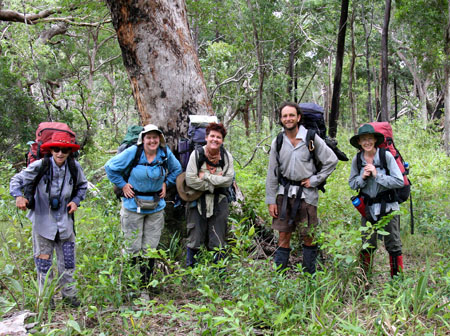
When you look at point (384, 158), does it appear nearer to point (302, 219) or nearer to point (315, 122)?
point (315, 122)

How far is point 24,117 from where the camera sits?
11.9m

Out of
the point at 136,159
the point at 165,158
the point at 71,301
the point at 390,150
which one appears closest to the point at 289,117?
the point at 390,150

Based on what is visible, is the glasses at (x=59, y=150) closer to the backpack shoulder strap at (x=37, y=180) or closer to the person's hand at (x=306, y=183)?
the backpack shoulder strap at (x=37, y=180)

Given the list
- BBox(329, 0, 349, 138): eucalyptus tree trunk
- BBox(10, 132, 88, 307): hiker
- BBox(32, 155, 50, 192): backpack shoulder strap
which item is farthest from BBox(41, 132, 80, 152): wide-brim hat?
BBox(329, 0, 349, 138): eucalyptus tree trunk

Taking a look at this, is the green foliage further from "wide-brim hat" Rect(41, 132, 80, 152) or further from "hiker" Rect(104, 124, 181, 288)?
"hiker" Rect(104, 124, 181, 288)

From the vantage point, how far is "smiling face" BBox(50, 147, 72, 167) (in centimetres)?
393

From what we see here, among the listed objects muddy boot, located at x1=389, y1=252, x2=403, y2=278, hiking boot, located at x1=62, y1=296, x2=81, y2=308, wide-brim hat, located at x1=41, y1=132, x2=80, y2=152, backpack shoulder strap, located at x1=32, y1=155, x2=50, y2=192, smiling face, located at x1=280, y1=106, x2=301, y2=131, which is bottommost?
hiking boot, located at x1=62, y1=296, x2=81, y2=308

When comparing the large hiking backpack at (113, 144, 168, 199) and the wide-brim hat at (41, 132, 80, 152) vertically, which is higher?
the wide-brim hat at (41, 132, 80, 152)

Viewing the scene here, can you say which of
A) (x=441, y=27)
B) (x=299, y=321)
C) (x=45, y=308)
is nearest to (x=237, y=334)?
(x=299, y=321)

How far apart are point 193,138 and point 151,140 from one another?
0.68 m

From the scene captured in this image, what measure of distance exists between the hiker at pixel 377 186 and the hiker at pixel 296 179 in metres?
0.38

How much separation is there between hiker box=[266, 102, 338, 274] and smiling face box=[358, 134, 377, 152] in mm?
384

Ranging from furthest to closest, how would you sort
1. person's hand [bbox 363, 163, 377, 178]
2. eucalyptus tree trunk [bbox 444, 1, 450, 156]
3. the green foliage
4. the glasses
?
eucalyptus tree trunk [bbox 444, 1, 450, 156], the green foliage, person's hand [bbox 363, 163, 377, 178], the glasses

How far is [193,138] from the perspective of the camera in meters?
4.74
